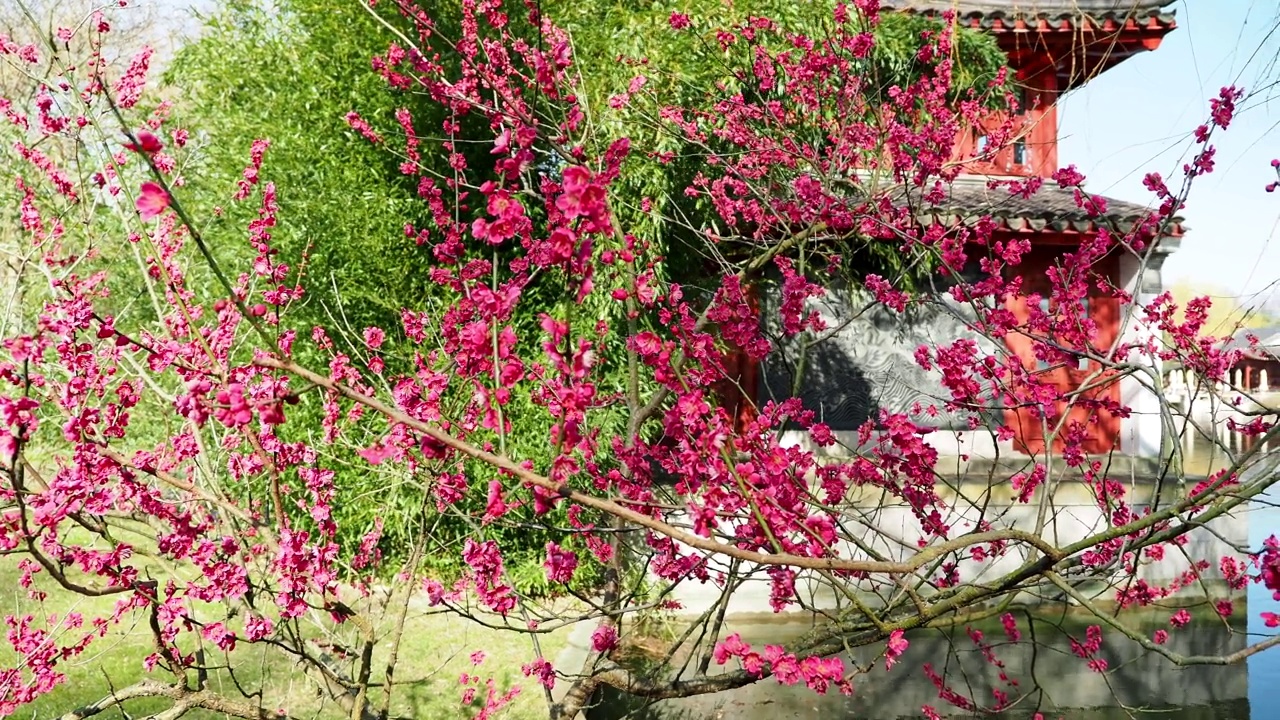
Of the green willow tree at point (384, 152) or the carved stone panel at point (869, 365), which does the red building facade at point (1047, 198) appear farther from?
the green willow tree at point (384, 152)

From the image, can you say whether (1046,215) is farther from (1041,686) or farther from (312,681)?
(312,681)

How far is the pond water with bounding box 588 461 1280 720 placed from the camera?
6098 mm

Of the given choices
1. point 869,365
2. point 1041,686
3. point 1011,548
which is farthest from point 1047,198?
point 1041,686

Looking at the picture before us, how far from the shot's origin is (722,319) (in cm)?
357

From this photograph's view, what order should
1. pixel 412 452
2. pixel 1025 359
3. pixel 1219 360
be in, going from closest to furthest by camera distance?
pixel 412 452, pixel 1219 360, pixel 1025 359

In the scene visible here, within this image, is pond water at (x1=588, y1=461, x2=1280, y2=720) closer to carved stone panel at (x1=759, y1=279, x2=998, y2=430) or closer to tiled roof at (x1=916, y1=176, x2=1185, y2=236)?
carved stone panel at (x1=759, y1=279, x2=998, y2=430)

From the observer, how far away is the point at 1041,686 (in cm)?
590

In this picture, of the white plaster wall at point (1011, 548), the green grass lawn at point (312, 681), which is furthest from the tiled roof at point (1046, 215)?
the green grass lawn at point (312, 681)

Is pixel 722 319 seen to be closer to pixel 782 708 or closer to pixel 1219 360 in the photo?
pixel 1219 360

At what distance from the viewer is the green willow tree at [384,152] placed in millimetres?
7117

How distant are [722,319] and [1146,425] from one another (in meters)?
8.49

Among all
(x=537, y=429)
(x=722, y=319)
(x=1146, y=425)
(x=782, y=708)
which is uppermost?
(x=1146, y=425)

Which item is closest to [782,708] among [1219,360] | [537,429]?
[537,429]

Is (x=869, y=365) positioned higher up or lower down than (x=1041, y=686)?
higher up
